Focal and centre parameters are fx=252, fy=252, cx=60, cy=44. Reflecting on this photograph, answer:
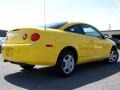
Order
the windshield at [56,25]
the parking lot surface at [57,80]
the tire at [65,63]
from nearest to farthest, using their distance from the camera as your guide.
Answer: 1. the parking lot surface at [57,80]
2. the tire at [65,63]
3. the windshield at [56,25]

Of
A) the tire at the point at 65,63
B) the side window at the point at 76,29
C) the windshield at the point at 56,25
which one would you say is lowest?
the tire at the point at 65,63

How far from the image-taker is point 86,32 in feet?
25.2

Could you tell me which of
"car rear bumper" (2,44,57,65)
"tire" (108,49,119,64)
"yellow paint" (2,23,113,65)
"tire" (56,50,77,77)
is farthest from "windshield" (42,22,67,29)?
"tire" (108,49,119,64)

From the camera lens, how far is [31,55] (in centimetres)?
599

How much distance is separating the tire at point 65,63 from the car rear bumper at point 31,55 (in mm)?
223

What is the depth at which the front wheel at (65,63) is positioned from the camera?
6.43 m

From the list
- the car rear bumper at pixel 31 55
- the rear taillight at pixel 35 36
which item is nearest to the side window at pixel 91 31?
the car rear bumper at pixel 31 55

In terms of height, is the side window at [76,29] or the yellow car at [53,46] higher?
the side window at [76,29]

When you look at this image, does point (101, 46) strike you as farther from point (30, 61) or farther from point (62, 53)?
point (30, 61)

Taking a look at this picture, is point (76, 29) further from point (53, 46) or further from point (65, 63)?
point (53, 46)

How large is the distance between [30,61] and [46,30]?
0.86 meters

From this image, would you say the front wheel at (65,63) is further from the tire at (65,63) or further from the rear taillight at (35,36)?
the rear taillight at (35,36)

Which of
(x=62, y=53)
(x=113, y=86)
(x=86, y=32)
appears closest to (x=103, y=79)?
(x=113, y=86)

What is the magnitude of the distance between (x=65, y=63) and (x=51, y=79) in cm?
58
